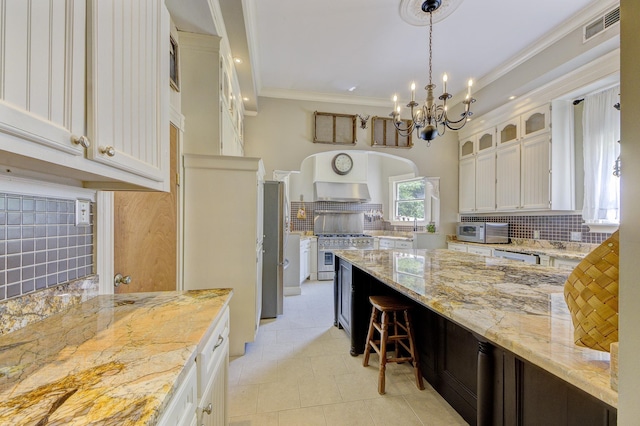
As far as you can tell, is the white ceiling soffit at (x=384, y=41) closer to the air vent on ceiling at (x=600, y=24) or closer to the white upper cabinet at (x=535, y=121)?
the air vent on ceiling at (x=600, y=24)

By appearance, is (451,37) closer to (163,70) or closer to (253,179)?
(253,179)

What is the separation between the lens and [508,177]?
12.9 feet

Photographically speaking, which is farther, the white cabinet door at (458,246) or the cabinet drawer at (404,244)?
the cabinet drawer at (404,244)

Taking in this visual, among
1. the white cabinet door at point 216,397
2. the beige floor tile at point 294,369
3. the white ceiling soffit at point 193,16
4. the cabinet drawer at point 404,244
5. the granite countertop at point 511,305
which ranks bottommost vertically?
the beige floor tile at point 294,369

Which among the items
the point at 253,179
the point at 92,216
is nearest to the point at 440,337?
the point at 253,179

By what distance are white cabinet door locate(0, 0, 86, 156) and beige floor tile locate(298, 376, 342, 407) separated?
75.5 inches

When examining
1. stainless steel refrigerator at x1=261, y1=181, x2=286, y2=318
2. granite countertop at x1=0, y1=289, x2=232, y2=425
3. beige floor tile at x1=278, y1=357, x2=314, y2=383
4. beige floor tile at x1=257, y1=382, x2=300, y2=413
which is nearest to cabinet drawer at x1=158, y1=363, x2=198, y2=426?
granite countertop at x1=0, y1=289, x2=232, y2=425

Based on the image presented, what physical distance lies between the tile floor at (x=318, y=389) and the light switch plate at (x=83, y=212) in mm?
1433

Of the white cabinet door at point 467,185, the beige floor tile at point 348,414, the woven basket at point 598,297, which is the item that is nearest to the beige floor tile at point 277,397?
the beige floor tile at point 348,414

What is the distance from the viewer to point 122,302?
3.99ft

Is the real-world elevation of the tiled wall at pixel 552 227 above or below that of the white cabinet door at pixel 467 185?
below

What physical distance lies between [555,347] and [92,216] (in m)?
1.90

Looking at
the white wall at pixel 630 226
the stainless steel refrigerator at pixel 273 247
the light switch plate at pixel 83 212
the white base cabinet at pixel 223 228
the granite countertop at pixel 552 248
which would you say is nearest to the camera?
the white wall at pixel 630 226

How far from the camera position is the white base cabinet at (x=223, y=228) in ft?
7.39
